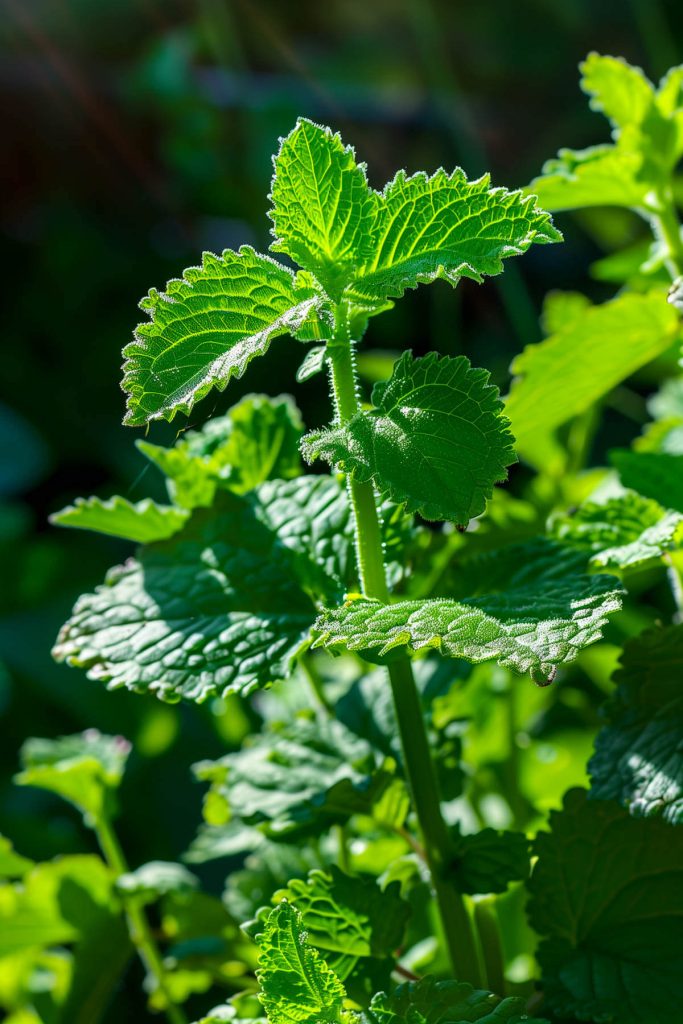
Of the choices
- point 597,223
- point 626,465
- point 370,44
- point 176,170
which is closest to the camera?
point 626,465

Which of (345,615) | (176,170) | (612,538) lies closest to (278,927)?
(345,615)

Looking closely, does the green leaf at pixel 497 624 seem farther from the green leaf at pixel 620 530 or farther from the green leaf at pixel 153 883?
the green leaf at pixel 153 883

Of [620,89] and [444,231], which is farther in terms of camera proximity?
[620,89]

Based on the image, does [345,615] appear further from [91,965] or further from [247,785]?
[91,965]

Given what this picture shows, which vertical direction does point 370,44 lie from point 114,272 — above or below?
above

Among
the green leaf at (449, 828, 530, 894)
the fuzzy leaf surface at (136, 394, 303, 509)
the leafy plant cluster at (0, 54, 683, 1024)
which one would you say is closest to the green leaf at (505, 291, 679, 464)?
the leafy plant cluster at (0, 54, 683, 1024)

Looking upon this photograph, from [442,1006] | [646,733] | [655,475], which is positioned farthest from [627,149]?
[442,1006]

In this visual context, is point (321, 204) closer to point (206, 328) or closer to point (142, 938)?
point (206, 328)
